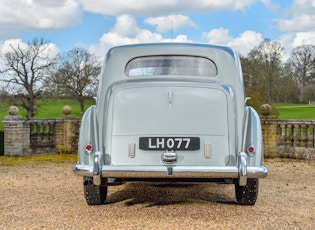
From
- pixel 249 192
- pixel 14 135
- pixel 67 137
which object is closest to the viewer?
pixel 249 192

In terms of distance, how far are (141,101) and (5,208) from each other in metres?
2.60

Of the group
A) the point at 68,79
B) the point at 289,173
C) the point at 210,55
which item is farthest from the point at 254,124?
the point at 68,79

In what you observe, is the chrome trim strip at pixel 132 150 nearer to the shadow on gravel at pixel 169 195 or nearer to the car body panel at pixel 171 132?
the car body panel at pixel 171 132

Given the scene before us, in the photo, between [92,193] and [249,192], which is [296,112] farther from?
[92,193]

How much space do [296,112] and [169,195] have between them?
41918 mm

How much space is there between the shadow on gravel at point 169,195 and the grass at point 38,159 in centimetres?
614

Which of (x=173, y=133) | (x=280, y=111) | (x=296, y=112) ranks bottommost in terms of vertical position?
(x=173, y=133)

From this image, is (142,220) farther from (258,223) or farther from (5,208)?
(5,208)

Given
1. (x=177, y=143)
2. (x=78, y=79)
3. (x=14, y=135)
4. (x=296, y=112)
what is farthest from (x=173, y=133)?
(x=296, y=112)

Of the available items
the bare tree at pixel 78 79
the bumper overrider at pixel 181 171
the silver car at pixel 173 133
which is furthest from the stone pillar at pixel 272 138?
the bare tree at pixel 78 79

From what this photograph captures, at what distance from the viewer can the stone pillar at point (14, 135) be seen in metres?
15.6

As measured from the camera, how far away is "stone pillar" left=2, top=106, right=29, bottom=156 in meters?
15.6

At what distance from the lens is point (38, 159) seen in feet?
48.6

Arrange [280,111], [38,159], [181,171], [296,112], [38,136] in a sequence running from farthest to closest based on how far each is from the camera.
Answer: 1. [280,111]
2. [296,112]
3. [38,136]
4. [38,159]
5. [181,171]
